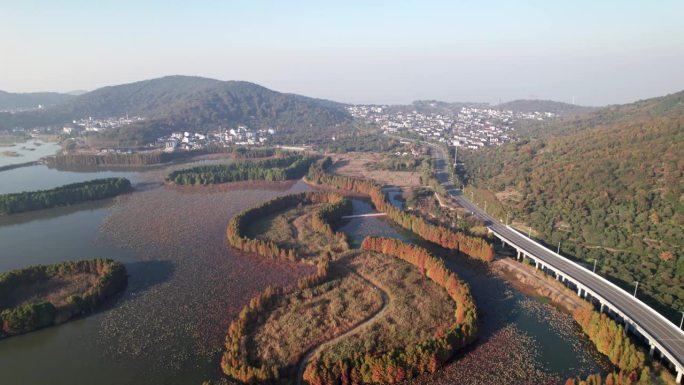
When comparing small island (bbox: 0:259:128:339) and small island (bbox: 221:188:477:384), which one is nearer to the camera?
small island (bbox: 221:188:477:384)

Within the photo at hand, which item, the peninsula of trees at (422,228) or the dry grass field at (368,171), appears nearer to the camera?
the peninsula of trees at (422,228)

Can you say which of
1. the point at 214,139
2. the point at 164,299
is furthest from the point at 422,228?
the point at 214,139

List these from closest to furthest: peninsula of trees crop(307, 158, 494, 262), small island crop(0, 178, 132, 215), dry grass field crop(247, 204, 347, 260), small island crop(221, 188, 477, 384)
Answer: small island crop(221, 188, 477, 384) < peninsula of trees crop(307, 158, 494, 262) < dry grass field crop(247, 204, 347, 260) < small island crop(0, 178, 132, 215)

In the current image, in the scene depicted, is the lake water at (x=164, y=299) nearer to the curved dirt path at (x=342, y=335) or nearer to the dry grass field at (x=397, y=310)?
the dry grass field at (x=397, y=310)

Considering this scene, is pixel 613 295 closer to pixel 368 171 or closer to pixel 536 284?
pixel 536 284

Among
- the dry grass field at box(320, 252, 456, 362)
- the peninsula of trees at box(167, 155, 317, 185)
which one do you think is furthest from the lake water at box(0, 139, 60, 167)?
the dry grass field at box(320, 252, 456, 362)

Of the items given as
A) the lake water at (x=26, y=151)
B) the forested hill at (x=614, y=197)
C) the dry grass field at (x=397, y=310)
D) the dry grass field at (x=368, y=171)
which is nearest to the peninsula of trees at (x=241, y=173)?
the dry grass field at (x=368, y=171)

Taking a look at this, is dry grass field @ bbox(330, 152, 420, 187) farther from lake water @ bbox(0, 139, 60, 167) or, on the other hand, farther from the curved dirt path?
lake water @ bbox(0, 139, 60, 167)
